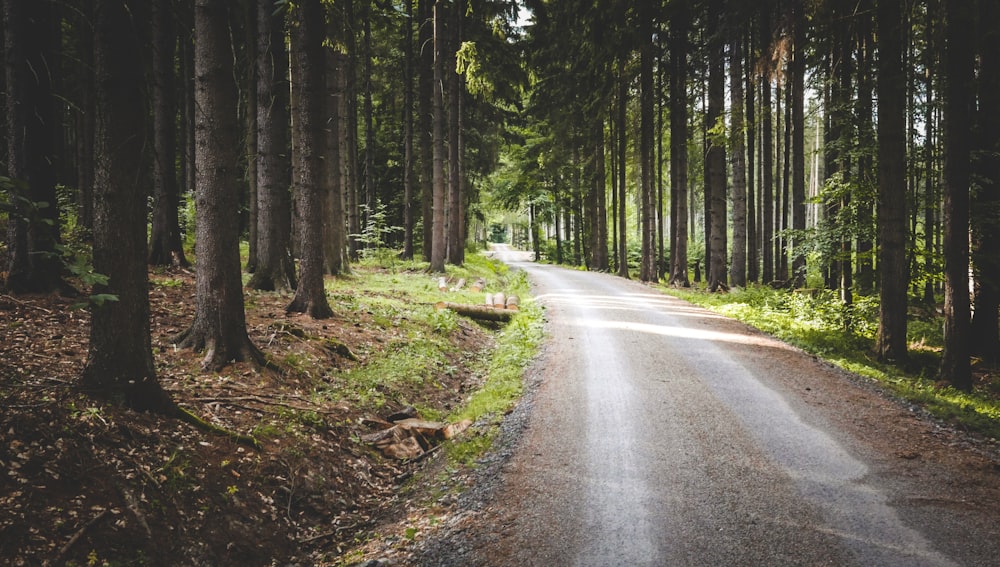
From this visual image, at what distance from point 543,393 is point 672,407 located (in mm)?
1956

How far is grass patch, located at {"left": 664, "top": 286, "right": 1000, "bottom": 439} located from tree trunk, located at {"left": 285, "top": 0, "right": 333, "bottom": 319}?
9.79 metres

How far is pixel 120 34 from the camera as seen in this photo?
4.62 m

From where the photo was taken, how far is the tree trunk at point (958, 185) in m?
8.25

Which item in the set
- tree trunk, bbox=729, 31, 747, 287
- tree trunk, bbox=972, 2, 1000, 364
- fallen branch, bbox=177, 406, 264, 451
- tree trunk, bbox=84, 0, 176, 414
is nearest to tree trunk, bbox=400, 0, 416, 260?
tree trunk, bbox=729, 31, 747, 287

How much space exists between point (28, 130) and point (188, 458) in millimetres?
6158

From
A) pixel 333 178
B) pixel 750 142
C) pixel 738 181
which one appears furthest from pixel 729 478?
pixel 750 142

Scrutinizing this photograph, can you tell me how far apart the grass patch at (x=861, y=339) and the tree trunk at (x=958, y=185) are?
2.80ft

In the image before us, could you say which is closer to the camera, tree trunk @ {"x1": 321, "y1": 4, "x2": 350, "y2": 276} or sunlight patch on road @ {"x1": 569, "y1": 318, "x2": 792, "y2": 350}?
sunlight patch on road @ {"x1": 569, "y1": 318, "x2": 792, "y2": 350}

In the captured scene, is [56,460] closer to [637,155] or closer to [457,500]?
[457,500]

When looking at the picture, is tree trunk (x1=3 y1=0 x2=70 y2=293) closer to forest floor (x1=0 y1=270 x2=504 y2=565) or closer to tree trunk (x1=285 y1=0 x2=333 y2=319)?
forest floor (x1=0 y1=270 x2=504 y2=565)

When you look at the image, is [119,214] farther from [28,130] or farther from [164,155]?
[164,155]

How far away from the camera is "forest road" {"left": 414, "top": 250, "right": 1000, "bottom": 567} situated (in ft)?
13.9

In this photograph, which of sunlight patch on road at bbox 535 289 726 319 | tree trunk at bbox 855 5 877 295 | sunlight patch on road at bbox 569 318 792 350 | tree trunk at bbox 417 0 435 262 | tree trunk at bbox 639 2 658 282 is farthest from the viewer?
tree trunk at bbox 417 0 435 262

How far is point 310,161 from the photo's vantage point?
407 inches
